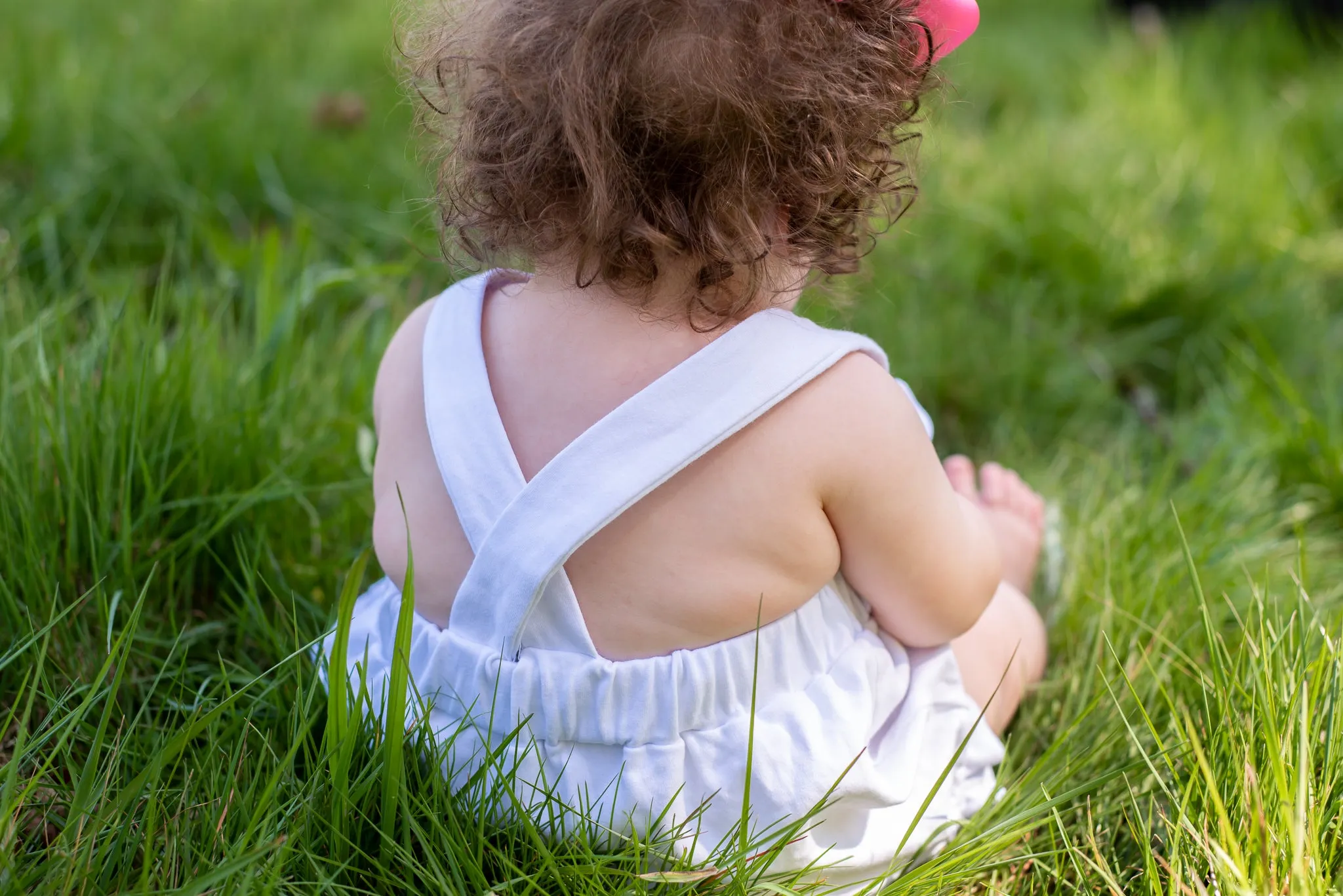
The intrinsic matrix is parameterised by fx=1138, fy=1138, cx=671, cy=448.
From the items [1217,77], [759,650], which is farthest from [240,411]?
[1217,77]

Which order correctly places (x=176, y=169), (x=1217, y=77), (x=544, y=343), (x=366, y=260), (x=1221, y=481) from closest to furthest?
(x=544, y=343) → (x=1221, y=481) → (x=366, y=260) → (x=176, y=169) → (x=1217, y=77)

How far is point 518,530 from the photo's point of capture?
3.29ft

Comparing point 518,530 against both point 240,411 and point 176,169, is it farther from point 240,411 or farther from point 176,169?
point 176,169

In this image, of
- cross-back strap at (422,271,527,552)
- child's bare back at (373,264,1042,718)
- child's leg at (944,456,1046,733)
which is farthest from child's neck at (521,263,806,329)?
child's leg at (944,456,1046,733)

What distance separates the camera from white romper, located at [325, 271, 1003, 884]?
3.23ft

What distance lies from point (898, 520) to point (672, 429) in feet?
0.81

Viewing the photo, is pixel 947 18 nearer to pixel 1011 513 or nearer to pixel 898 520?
pixel 898 520

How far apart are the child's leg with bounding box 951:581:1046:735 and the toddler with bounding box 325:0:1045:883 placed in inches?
8.0

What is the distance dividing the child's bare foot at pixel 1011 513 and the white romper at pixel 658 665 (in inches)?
17.8

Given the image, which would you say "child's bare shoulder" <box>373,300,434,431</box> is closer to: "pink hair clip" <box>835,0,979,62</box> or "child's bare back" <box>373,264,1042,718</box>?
"child's bare back" <box>373,264,1042,718</box>

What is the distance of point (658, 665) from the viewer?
106cm

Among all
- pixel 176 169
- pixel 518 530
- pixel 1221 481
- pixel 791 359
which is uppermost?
pixel 791 359

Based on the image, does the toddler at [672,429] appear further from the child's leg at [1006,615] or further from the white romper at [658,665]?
the child's leg at [1006,615]

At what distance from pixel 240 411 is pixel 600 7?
0.80m
